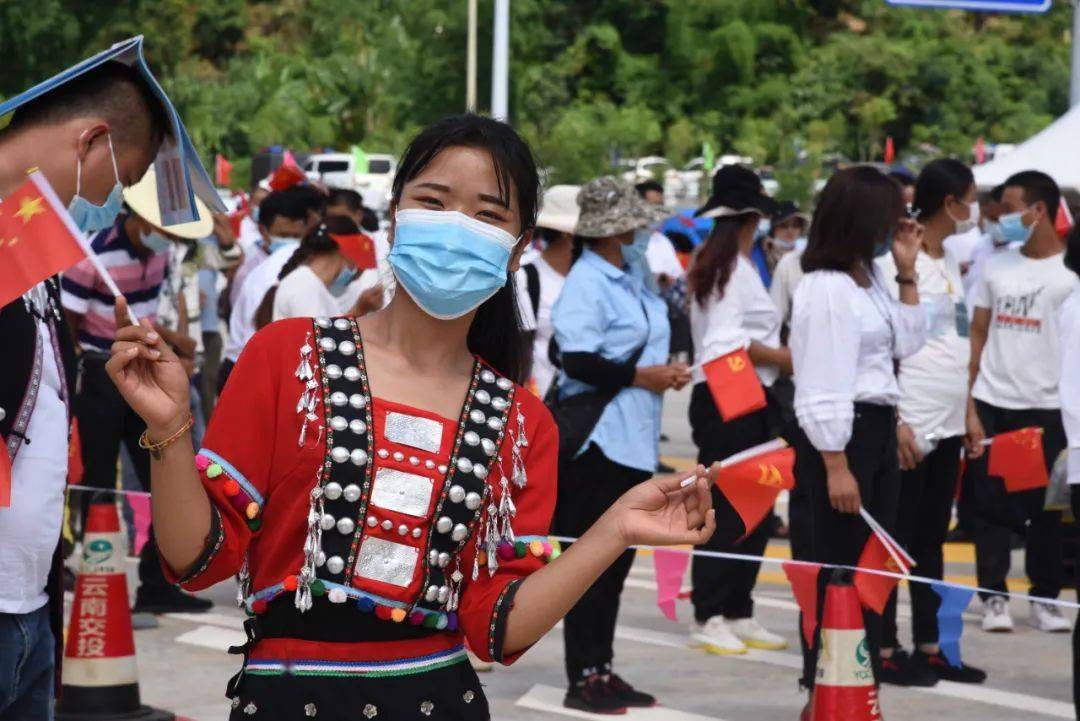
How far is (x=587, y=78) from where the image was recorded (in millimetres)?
61375

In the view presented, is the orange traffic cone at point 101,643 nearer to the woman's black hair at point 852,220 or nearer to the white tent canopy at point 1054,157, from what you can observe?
the woman's black hair at point 852,220

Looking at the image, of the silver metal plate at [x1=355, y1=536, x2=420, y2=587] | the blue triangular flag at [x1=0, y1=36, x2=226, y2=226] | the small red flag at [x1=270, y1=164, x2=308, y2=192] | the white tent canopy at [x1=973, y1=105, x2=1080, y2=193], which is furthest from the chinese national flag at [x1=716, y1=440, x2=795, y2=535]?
the white tent canopy at [x1=973, y1=105, x2=1080, y2=193]

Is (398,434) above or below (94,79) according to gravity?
below

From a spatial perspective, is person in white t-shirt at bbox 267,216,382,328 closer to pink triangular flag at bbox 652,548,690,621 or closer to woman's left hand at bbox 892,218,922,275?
pink triangular flag at bbox 652,548,690,621

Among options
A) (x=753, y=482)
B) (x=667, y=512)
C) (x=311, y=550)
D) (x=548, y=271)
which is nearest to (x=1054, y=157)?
(x=548, y=271)

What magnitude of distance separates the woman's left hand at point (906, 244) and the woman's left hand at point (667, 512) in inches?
149

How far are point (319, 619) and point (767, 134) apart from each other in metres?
52.8

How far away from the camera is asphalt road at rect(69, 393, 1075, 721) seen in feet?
22.8

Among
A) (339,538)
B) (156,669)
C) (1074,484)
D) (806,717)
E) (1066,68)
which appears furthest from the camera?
(1066,68)

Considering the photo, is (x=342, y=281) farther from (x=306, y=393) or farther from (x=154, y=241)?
(x=306, y=393)

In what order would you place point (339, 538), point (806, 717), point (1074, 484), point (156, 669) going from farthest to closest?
point (156, 669) < point (806, 717) < point (1074, 484) < point (339, 538)

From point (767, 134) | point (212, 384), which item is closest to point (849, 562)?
point (212, 384)

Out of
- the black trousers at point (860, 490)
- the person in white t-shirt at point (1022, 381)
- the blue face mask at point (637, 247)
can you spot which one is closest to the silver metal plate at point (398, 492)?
the black trousers at point (860, 490)

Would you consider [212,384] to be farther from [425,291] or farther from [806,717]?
[425,291]
